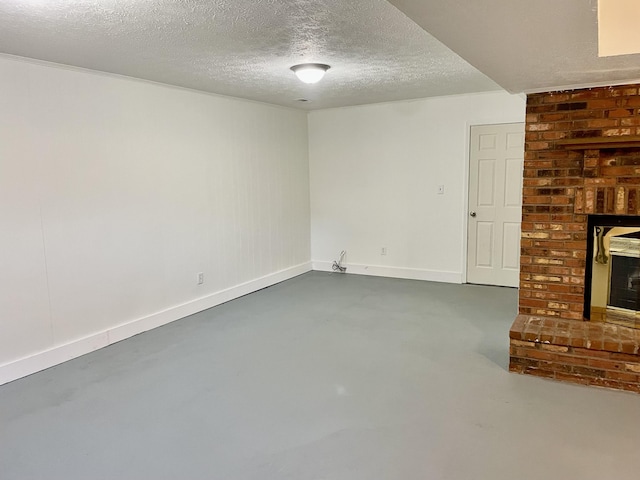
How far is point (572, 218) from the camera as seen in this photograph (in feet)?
10.6

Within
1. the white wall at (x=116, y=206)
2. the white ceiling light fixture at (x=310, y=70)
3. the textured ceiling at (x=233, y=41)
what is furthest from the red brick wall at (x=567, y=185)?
the white wall at (x=116, y=206)

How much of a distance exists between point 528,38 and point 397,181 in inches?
149

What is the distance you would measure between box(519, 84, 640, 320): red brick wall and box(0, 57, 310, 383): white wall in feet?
9.82

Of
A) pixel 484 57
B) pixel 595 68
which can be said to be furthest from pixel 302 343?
pixel 595 68

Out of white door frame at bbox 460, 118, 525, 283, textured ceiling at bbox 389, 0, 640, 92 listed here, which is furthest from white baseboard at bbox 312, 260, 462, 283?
textured ceiling at bbox 389, 0, 640, 92

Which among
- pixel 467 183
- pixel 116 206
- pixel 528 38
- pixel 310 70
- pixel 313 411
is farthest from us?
pixel 467 183

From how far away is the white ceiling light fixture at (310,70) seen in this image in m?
3.47

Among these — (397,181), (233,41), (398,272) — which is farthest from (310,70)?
(398,272)

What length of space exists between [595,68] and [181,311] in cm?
384

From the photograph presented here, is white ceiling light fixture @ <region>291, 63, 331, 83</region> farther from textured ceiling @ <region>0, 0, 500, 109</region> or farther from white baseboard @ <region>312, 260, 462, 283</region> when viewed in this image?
white baseboard @ <region>312, 260, 462, 283</region>

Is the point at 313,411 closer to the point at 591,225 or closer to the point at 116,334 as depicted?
the point at 116,334

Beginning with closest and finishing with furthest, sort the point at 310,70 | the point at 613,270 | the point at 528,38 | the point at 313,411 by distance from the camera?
the point at 528,38
the point at 313,411
the point at 613,270
the point at 310,70

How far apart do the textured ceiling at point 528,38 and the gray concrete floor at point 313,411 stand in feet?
6.22

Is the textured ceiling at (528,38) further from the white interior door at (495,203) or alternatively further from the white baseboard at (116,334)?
the white baseboard at (116,334)
